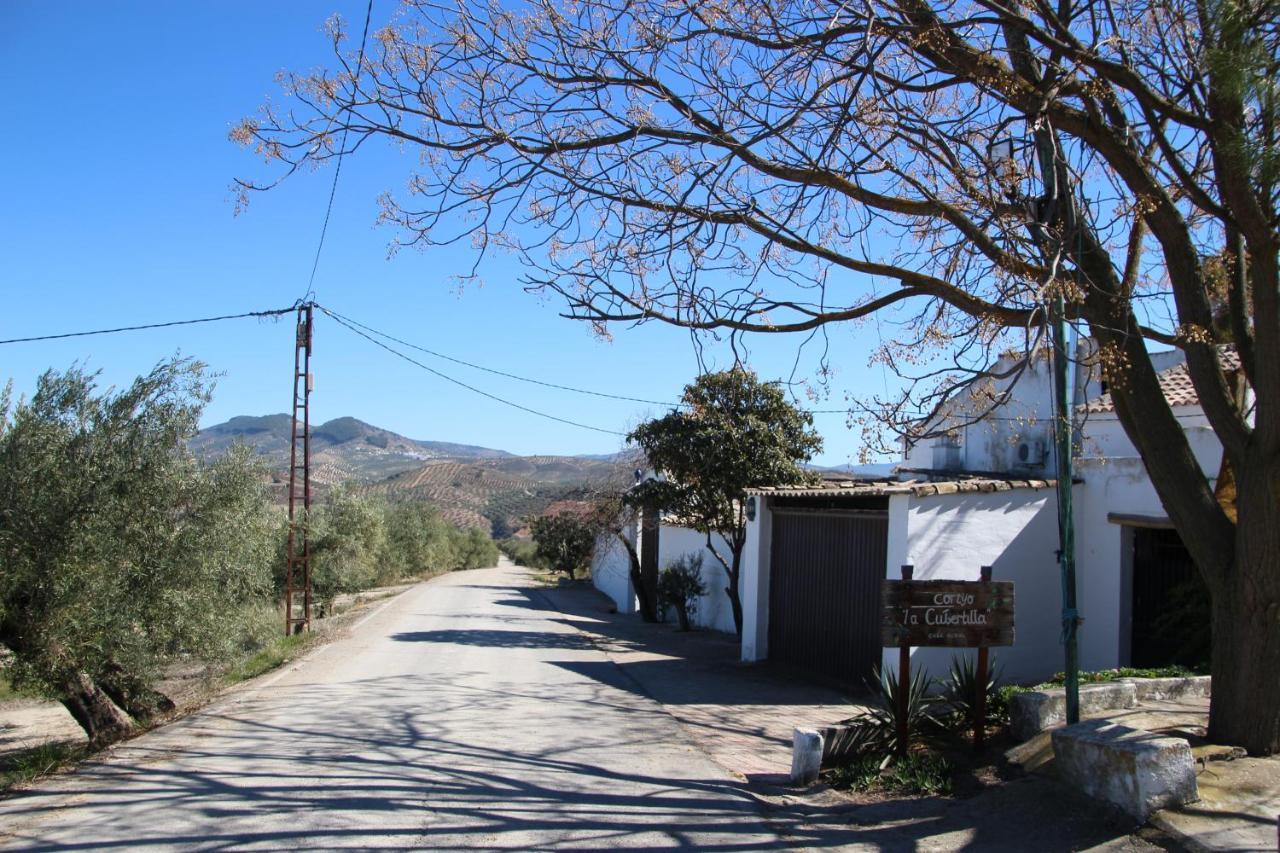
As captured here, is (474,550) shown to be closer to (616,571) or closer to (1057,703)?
(616,571)

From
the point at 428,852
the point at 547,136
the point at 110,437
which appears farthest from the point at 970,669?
the point at 110,437

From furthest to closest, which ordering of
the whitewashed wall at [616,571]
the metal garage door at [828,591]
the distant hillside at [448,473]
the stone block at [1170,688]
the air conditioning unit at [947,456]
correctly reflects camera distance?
1. the distant hillside at [448,473]
2. the whitewashed wall at [616,571]
3. the air conditioning unit at [947,456]
4. the metal garage door at [828,591]
5. the stone block at [1170,688]

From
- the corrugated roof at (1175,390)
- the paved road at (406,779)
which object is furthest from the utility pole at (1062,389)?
the corrugated roof at (1175,390)

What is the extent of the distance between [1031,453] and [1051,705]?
9.37 metres

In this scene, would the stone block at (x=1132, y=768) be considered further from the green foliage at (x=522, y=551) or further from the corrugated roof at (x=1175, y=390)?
the green foliage at (x=522, y=551)

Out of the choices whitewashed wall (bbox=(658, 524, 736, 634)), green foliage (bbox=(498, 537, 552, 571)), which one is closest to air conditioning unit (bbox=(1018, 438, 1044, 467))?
whitewashed wall (bbox=(658, 524, 736, 634))

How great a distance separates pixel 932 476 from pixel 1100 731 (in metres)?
10.8

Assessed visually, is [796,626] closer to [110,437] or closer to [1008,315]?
[1008,315]

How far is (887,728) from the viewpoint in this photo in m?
8.00

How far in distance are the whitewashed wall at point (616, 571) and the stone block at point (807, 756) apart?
17060mm

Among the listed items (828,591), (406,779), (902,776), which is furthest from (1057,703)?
(828,591)

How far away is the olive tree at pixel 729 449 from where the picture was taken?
1730 cm

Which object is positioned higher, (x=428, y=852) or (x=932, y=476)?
(x=932, y=476)

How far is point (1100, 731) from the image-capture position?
614 cm
